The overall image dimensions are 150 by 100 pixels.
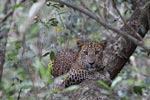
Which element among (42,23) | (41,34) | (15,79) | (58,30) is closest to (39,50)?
(42,23)

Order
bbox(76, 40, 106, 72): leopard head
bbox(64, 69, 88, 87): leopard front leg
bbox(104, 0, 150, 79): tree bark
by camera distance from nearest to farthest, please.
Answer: bbox(104, 0, 150, 79): tree bark, bbox(64, 69, 88, 87): leopard front leg, bbox(76, 40, 106, 72): leopard head

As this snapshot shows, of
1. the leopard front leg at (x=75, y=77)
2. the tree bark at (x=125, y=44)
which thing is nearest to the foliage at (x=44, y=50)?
the tree bark at (x=125, y=44)

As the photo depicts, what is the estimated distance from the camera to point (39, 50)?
4.59 m

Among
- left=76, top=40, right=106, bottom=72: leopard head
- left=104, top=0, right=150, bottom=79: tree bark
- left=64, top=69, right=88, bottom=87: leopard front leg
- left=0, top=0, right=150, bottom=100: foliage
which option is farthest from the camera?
left=76, top=40, right=106, bottom=72: leopard head

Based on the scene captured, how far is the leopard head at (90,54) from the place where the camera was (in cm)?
602

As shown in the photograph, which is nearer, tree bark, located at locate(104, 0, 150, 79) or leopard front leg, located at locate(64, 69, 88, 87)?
tree bark, located at locate(104, 0, 150, 79)

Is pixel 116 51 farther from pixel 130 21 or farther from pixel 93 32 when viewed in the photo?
pixel 93 32

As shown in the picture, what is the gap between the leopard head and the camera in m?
6.02

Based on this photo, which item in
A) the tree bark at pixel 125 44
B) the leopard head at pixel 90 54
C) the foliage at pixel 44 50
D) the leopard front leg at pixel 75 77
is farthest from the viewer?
the leopard head at pixel 90 54

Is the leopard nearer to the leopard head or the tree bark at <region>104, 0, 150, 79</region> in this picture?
the leopard head

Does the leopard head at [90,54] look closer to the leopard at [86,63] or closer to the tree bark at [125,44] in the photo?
the leopard at [86,63]

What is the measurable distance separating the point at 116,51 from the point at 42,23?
1.23 m

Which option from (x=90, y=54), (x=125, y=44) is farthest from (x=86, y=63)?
(x=125, y=44)

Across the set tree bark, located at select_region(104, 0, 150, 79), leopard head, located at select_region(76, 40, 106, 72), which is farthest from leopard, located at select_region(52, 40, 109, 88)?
tree bark, located at select_region(104, 0, 150, 79)
